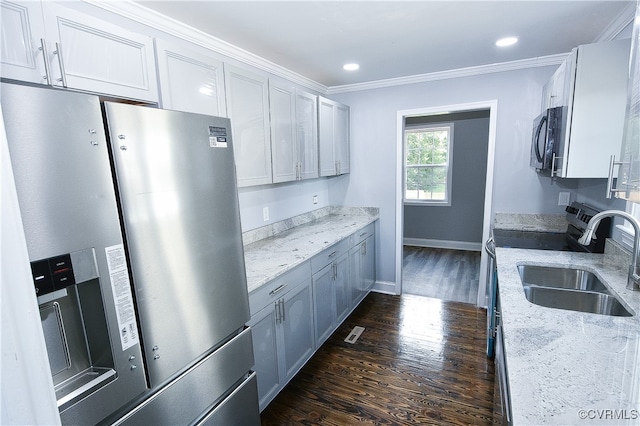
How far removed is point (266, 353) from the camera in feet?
6.30

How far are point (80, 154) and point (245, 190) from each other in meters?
1.69

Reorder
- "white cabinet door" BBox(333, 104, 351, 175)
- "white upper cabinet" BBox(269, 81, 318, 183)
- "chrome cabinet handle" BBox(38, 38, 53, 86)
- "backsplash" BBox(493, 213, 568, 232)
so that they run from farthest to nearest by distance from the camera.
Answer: "white cabinet door" BBox(333, 104, 351, 175), "backsplash" BBox(493, 213, 568, 232), "white upper cabinet" BBox(269, 81, 318, 183), "chrome cabinet handle" BBox(38, 38, 53, 86)

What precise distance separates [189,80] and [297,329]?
1716 mm

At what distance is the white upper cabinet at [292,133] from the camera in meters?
2.42

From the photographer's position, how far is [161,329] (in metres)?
1.15

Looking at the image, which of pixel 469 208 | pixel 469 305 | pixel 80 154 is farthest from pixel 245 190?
pixel 469 208

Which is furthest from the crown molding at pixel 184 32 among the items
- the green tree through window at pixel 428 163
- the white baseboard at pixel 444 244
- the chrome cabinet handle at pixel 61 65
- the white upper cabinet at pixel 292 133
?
the white baseboard at pixel 444 244

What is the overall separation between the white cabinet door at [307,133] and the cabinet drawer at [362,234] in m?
0.71

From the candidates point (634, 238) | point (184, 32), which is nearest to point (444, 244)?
point (634, 238)

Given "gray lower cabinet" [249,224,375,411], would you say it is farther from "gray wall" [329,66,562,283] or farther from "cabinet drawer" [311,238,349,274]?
"gray wall" [329,66,562,283]


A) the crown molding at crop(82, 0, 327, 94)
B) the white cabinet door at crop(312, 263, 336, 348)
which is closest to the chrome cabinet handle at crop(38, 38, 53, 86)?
the crown molding at crop(82, 0, 327, 94)

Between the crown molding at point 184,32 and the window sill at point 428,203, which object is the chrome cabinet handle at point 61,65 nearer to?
the crown molding at point 184,32

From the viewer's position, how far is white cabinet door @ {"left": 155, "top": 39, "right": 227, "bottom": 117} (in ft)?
5.13

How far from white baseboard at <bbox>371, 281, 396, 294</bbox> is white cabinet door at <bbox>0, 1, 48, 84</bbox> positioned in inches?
138
